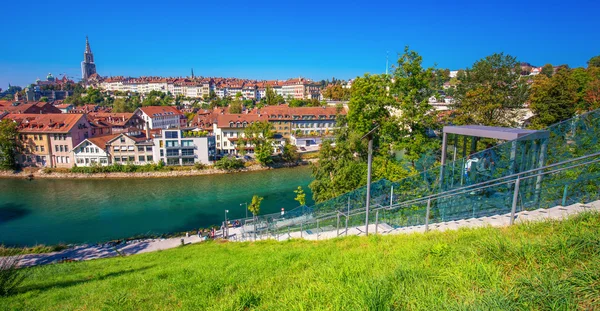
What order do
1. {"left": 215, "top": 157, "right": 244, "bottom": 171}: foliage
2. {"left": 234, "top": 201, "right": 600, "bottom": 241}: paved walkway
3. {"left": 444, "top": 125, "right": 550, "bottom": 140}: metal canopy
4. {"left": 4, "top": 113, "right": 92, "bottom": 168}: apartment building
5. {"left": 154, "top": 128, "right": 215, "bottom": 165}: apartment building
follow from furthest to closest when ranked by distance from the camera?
{"left": 4, "top": 113, "right": 92, "bottom": 168}: apartment building, {"left": 154, "top": 128, "right": 215, "bottom": 165}: apartment building, {"left": 215, "top": 157, "right": 244, "bottom": 171}: foliage, {"left": 444, "top": 125, "right": 550, "bottom": 140}: metal canopy, {"left": 234, "top": 201, "right": 600, "bottom": 241}: paved walkway

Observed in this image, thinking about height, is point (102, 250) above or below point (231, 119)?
below

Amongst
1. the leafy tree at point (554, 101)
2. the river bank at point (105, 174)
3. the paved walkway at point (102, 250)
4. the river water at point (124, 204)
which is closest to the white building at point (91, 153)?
the river bank at point (105, 174)

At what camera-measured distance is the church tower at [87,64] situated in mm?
184500

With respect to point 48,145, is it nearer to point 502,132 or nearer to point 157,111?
point 157,111

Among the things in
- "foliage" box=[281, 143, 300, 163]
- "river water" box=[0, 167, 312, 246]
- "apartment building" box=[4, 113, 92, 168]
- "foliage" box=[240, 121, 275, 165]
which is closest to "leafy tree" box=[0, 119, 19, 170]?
"apartment building" box=[4, 113, 92, 168]

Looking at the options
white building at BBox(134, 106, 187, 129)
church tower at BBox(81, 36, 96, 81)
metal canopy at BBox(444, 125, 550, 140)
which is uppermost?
church tower at BBox(81, 36, 96, 81)

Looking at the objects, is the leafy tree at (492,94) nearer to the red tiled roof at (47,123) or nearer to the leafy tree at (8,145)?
the red tiled roof at (47,123)

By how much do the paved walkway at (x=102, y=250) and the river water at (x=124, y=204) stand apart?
Result: 238cm

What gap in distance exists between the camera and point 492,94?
66.5 ft

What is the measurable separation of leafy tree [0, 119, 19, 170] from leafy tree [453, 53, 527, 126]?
50.3 meters

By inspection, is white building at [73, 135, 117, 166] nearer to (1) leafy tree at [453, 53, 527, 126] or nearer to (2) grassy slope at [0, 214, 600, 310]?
(2) grassy slope at [0, 214, 600, 310]

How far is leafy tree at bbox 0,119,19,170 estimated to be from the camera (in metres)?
40.1

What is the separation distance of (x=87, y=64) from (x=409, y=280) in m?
227

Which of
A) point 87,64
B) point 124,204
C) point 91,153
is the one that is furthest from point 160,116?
point 87,64
